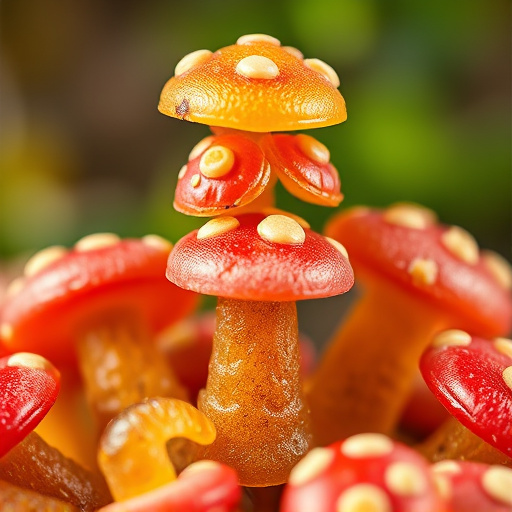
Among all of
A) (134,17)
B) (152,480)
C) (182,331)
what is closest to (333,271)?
(152,480)

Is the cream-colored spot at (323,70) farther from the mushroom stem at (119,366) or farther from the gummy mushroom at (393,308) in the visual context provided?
the mushroom stem at (119,366)

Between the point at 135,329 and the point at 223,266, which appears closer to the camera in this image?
the point at 223,266

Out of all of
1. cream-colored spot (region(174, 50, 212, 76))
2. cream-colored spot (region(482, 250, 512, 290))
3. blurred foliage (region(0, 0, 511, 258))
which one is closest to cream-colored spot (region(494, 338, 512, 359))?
cream-colored spot (region(482, 250, 512, 290))

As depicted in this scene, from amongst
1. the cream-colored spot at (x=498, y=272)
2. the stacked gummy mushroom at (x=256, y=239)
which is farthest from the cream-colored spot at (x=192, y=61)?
the cream-colored spot at (x=498, y=272)

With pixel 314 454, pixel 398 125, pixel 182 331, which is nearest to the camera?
pixel 314 454

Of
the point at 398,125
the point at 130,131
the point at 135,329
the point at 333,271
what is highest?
the point at 333,271

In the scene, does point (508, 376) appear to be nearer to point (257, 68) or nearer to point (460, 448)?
point (460, 448)

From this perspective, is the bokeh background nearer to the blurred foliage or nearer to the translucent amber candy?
the blurred foliage

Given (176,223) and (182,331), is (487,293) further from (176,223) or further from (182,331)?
(176,223)
